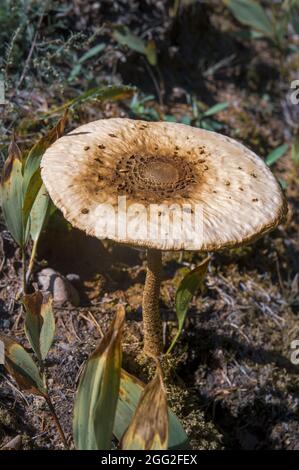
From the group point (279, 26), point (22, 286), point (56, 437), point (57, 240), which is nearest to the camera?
point (56, 437)

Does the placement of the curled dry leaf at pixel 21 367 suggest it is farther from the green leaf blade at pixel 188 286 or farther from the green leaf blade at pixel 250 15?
the green leaf blade at pixel 250 15

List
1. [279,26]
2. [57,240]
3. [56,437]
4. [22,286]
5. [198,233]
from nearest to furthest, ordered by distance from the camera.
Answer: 1. [198,233]
2. [56,437]
3. [22,286]
4. [57,240]
5. [279,26]

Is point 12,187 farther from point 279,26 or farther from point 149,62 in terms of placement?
point 279,26

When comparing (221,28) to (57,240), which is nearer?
(57,240)

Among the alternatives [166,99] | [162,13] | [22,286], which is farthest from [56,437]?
[162,13]

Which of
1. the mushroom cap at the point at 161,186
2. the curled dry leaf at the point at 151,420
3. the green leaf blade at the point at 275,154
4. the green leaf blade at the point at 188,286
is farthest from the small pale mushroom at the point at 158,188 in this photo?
the green leaf blade at the point at 275,154

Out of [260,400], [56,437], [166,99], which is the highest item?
[166,99]

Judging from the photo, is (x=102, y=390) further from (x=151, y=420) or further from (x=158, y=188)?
(x=158, y=188)
